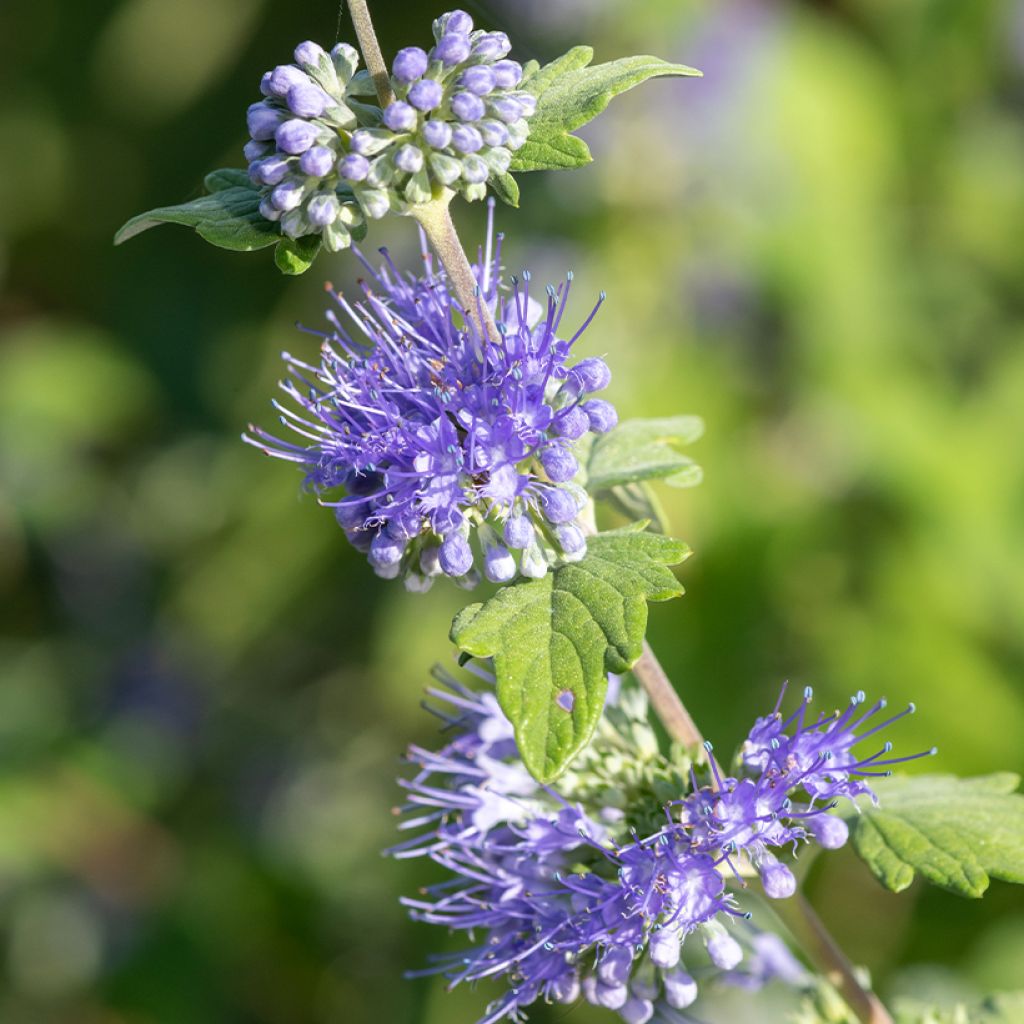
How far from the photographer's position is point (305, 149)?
1.53m

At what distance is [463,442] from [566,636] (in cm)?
28

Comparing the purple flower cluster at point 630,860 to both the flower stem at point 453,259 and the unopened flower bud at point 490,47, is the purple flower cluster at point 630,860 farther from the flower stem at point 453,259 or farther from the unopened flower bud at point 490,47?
the unopened flower bud at point 490,47

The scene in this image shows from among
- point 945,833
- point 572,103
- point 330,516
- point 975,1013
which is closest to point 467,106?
point 572,103

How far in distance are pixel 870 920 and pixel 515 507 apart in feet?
9.23

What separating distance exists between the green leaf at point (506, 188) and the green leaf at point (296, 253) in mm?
231

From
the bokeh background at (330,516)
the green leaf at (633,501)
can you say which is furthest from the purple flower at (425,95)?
the bokeh background at (330,516)

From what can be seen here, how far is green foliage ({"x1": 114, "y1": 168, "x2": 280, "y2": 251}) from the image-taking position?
5.12 ft

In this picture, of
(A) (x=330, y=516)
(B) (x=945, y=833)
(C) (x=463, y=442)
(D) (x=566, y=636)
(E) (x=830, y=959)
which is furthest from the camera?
(A) (x=330, y=516)

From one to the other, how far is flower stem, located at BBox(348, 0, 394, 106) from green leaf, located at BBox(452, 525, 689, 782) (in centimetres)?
62

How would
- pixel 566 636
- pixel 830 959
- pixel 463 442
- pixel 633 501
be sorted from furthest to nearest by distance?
1. pixel 633 501
2. pixel 830 959
3. pixel 463 442
4. pixel 566 636

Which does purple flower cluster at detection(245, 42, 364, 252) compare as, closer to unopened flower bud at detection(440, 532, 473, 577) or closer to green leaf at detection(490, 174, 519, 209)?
green leaf at detection(490, 174, 519, 209)

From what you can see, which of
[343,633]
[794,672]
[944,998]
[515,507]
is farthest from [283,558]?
[515,507]

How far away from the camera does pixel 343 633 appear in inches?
205

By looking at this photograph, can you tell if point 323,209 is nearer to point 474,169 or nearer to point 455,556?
point 474,169
